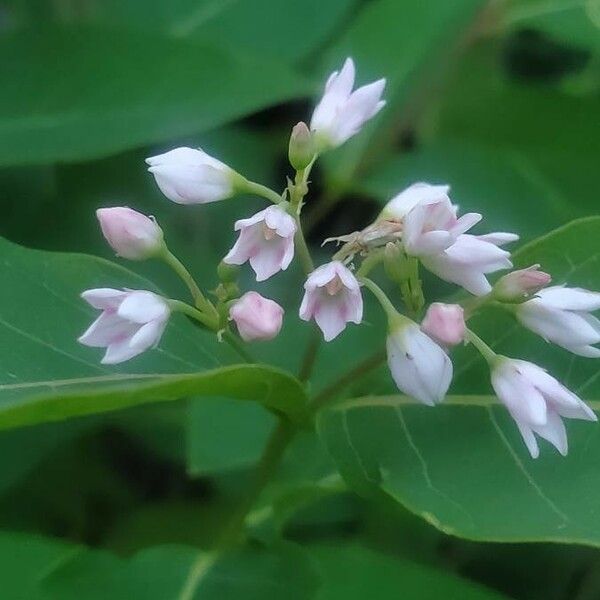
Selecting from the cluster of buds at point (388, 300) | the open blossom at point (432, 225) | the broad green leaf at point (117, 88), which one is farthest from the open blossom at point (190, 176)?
the broad green leaf at point (117, 88)

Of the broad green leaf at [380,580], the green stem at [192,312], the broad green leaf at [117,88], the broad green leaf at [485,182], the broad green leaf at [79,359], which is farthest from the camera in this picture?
the broad green leaf at [485,182]

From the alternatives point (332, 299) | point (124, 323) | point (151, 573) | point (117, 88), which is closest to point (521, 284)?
point (332, 299)

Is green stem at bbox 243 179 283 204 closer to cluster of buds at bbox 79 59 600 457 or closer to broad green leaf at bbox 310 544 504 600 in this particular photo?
cluster of buds at bbox 79 59 600 457

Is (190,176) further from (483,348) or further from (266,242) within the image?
(483,348)

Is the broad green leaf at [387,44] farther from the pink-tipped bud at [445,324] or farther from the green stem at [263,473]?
the pink-tipped bud at [445,324]

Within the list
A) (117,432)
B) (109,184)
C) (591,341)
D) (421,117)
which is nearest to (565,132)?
(421,117)

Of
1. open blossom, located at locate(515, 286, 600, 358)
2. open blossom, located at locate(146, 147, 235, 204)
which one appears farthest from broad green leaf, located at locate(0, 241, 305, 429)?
open blossom, located at locate(515, 286, 600, 358)

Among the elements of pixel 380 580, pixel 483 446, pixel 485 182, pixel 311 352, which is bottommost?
pixel 380 580

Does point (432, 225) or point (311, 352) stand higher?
point (432, 225)
